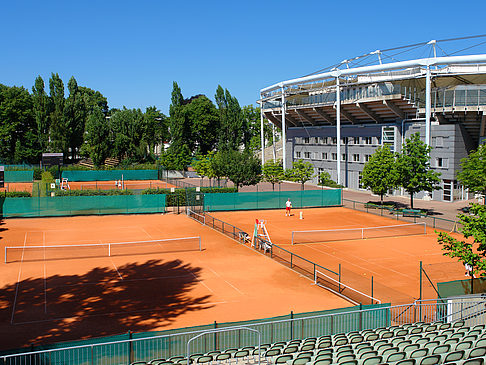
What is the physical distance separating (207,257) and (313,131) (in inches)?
1788

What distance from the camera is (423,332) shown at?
45.4ft

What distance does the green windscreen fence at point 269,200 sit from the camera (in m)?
45.7

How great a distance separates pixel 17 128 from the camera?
88938 millimetres

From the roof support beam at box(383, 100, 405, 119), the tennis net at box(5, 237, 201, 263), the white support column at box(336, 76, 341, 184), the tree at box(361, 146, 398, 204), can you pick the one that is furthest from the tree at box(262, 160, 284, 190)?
the tennis net at box(5, 237, 201, 263)

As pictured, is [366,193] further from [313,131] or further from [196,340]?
[196,340]

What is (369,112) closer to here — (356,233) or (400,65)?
(400,65)

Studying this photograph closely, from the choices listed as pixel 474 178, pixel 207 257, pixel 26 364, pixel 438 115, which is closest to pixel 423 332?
pixel 26 364

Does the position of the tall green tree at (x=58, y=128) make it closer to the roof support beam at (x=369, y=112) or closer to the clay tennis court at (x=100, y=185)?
the clay tennis court at (x=100, y=185)

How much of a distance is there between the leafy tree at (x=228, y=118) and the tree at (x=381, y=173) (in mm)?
47311

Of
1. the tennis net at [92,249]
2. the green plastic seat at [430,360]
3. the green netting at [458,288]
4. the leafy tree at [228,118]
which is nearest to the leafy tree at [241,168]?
the tennis net at [92,249]

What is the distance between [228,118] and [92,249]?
6492cm

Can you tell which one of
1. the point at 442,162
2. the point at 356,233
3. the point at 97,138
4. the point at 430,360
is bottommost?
the point at 356,233

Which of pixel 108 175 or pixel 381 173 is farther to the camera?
pixel 108 175

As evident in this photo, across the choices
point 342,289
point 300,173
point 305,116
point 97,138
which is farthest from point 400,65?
point 97,138
